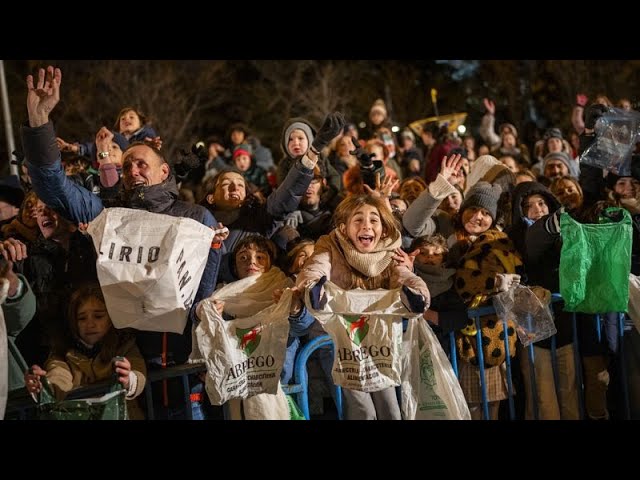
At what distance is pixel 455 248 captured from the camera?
19.4 ft

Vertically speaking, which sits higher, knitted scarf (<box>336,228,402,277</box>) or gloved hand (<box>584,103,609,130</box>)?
gloved hand (<box>584,103,609,130</box>)

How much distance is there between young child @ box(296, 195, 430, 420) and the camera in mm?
4762

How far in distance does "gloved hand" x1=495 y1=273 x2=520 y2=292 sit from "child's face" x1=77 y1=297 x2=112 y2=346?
2.46m

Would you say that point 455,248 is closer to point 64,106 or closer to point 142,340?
point 142,340

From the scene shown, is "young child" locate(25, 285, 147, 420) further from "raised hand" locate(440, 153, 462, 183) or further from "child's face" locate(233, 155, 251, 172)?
"child's face" locate(233, 155, 251, 172)

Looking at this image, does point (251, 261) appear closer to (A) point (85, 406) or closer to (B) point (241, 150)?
(A) point (85, 406)

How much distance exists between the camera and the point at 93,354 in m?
4.70

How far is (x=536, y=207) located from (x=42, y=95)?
366 centimetres

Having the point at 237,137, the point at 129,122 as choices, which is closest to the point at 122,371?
the point at 129,122

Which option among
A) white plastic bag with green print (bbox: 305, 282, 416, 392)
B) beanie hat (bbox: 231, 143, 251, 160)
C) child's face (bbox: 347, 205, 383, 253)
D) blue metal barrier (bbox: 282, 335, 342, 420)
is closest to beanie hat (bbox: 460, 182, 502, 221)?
child's face (bbox: 347, 205, 383, 253)

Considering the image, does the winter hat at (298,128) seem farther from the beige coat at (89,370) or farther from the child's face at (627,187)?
the beige coat at (89,370)

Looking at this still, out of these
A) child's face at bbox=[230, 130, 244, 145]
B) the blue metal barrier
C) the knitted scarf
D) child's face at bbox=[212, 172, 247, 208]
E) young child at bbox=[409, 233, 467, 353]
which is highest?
child's face at bbox=[230, 130, 244, 145]

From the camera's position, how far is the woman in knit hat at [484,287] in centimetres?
523
